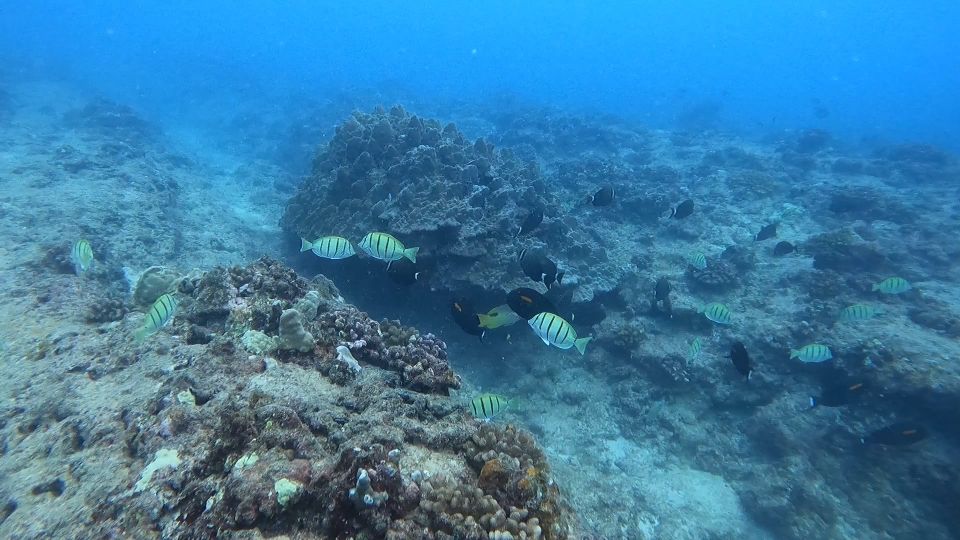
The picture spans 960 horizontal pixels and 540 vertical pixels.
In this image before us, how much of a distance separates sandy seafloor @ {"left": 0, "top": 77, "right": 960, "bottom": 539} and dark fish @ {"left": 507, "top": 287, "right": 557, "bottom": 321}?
301 centimetres

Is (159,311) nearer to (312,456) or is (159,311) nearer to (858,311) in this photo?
(312,456)

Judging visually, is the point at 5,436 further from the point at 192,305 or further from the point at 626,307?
the point at 626,307

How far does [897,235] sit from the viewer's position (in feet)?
45.7

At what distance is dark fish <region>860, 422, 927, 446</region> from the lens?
7.21 metres

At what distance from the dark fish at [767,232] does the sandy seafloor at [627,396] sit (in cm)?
92

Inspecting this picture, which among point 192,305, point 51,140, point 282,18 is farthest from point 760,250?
point 282,18

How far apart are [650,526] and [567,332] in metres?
4.79

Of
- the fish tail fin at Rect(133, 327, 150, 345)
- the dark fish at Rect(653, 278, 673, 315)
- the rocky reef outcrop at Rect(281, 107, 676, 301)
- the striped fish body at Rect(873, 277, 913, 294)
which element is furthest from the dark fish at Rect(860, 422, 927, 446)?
the fish tail fin at Rect(133, 327, 150, 345)

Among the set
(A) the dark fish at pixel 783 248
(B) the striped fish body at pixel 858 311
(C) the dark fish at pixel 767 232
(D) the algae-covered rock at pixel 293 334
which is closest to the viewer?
(D) the algae-covered rock at pixel 293 334

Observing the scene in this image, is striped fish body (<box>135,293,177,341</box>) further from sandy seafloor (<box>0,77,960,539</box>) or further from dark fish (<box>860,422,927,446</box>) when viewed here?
dark fish (<box>860,422,927,446</box>)

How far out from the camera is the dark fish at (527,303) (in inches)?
223

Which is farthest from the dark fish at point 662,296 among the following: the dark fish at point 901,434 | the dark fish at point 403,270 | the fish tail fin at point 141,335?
the fish tail fin at point 141,335

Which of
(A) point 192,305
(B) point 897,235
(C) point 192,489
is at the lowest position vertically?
(A) point 192,305

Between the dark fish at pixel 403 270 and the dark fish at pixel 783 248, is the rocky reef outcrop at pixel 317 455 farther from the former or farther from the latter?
the dark fish at pixel 783 248
